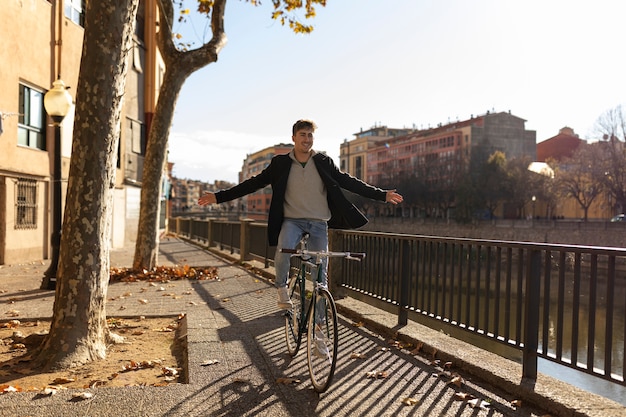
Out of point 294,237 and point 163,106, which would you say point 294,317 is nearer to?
point 294,237

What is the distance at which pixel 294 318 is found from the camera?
502 cm

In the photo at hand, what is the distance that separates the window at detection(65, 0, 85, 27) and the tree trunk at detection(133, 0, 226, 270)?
741 centimetres

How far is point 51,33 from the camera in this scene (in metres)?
17.0

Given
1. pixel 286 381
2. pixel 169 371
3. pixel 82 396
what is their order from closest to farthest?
1. pixel 82 396
2. pixel 286 381
3. pixel 169 371

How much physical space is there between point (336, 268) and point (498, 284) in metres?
3.93

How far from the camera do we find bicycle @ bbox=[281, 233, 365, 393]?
400 centimetres

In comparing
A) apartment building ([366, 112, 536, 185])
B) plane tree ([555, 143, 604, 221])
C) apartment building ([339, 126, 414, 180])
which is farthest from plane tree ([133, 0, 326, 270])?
apartment building ([339, 126, 414, 180])

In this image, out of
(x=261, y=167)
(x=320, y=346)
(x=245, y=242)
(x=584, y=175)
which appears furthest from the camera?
(x=261, y=167)

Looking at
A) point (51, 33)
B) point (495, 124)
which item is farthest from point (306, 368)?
point (495, 124)

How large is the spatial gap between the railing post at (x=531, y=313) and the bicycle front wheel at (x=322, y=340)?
57.0 inches

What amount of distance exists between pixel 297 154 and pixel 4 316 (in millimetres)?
4578

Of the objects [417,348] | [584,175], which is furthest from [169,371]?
[584,175]

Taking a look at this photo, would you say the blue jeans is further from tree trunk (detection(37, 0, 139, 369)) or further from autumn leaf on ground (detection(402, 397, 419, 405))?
tree trunk (detection(37, 0, 139, 369))

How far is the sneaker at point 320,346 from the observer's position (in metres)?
4.10
